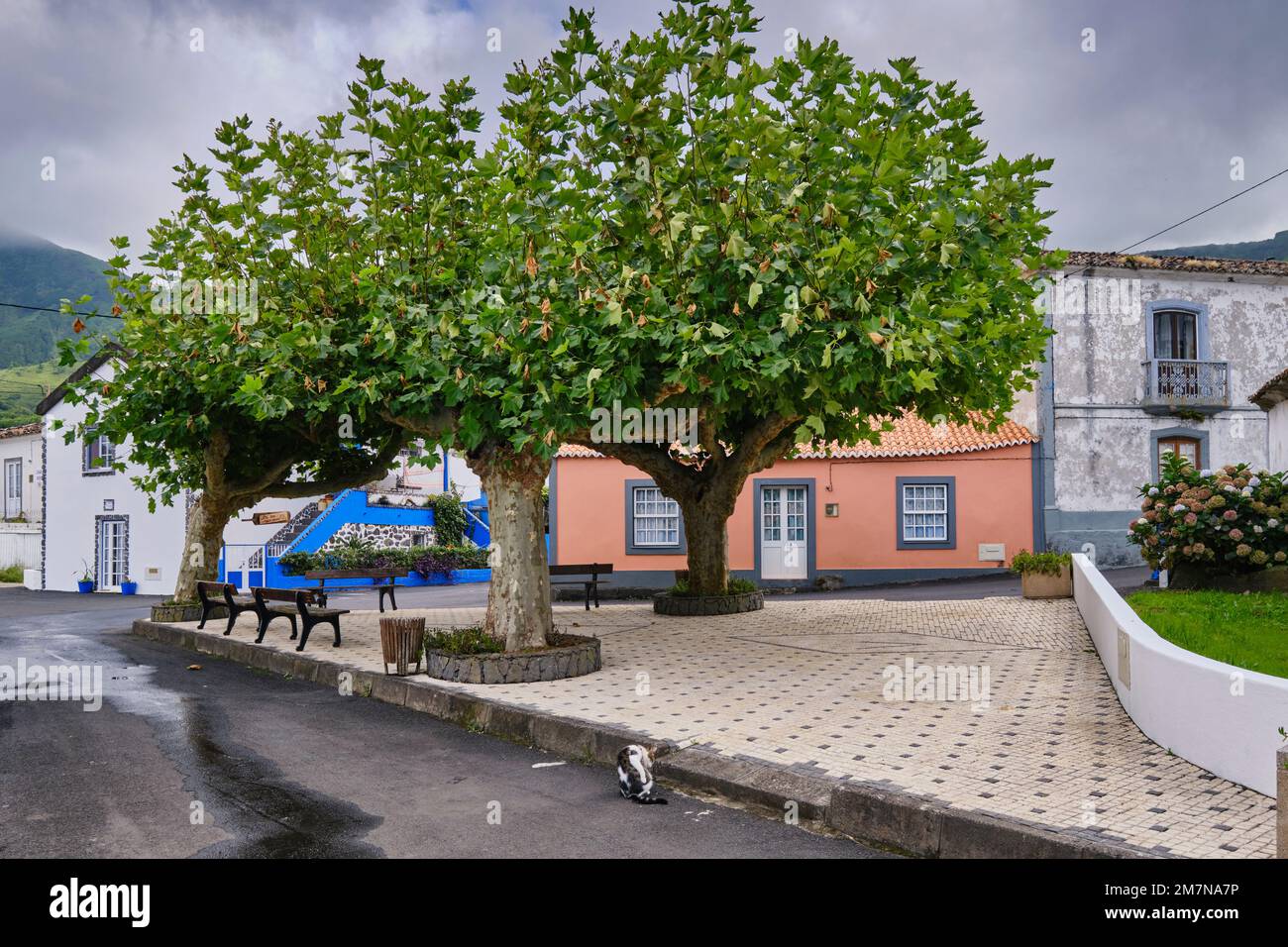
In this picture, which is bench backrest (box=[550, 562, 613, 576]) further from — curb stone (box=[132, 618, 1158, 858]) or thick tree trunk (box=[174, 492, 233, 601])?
curb stone (box=[132, 618, 1158, 858])

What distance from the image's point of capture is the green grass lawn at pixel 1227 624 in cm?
762

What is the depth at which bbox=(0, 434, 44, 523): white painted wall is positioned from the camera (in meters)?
33.6

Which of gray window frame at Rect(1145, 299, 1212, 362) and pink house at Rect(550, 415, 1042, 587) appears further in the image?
gray window frame at Rect(1145, 299, 1212, 362)

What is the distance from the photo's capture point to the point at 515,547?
406 inches

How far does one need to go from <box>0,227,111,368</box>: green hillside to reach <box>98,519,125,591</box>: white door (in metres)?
74.1

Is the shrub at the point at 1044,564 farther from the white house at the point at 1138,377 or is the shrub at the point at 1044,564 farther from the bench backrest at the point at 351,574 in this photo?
the bench backrest at the point at 351,574

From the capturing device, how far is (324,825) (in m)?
5.24

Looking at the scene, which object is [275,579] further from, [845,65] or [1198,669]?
[1198,669]

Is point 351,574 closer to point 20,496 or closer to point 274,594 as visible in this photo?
point 274,594

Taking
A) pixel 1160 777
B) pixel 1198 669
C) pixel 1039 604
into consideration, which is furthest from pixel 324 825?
pixel 1039 604

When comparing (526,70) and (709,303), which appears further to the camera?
(526,70)

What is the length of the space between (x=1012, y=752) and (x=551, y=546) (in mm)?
18468

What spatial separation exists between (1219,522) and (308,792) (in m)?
11.9

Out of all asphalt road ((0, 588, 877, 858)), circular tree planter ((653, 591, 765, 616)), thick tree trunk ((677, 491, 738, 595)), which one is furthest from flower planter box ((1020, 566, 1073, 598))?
asphalt road ((0, 588, 877, 858))
